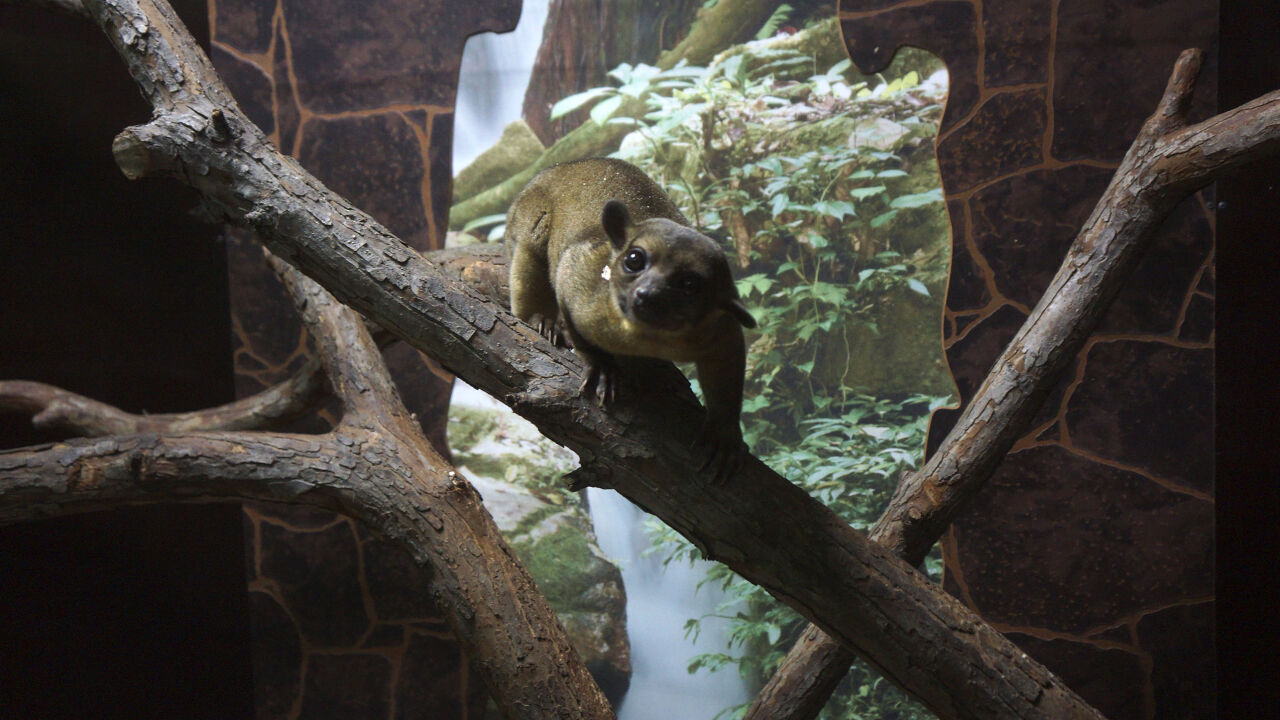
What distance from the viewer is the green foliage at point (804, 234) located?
359 cm

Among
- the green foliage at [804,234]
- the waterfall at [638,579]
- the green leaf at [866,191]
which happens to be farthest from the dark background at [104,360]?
the green leaf at [866,191]

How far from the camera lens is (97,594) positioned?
3385 millimetres

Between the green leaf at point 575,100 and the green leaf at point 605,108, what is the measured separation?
44 millimetres

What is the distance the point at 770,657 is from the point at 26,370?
3511 mm

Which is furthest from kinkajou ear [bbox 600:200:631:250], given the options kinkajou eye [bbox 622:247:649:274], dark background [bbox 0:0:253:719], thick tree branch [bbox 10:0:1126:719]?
dark background [bbox 0:0:253:719]

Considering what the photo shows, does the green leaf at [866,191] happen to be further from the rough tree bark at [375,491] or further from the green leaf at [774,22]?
the rough tree bark at [375,491]

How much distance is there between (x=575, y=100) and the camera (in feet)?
12.4

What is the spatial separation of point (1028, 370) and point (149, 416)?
3334mm

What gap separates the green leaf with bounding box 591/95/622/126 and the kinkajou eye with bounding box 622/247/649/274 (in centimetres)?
208

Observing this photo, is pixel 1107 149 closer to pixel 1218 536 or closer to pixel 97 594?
pixel 1218 536

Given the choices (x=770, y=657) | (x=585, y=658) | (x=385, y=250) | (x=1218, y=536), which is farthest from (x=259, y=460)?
(x=1218, y=536)

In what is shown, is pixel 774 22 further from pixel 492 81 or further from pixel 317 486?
pixel 317 486

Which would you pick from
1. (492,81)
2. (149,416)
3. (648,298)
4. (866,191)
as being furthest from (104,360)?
(866,191)

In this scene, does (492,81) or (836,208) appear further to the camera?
(492,81)
